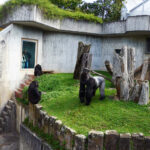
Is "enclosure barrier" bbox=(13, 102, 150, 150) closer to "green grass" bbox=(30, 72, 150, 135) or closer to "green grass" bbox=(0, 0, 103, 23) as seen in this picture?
"green grass" bbox=(30, 72, 150, 135)

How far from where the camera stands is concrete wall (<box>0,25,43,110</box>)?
8.26 m

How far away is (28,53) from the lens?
968 centimetres

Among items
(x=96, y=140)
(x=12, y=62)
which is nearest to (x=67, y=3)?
(x=12, y=62)

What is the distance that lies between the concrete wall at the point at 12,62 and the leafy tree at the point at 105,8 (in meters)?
7.49

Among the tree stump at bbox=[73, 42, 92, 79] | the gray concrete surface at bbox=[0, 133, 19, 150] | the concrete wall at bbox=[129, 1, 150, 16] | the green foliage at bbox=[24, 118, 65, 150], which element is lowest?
the gray concrete surface at bbox=[0, 133, 19, 150]

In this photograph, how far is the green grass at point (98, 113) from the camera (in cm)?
406

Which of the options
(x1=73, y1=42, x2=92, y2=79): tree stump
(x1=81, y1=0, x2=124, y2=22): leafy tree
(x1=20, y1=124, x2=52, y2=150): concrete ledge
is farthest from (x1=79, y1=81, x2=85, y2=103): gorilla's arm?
(x1=81, y1=0, x2=124, y2=22): leafy tree

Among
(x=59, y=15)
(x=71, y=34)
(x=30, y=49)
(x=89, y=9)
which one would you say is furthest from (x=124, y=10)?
(x=30, y=49)

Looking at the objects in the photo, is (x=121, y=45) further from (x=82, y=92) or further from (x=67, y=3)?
(x=82, y=92)

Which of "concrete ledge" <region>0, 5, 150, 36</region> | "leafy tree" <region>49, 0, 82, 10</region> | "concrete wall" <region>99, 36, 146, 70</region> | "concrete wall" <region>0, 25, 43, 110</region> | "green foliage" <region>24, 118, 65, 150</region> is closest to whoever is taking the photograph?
"green foliage" <region>24, 118, 65, 150</region>

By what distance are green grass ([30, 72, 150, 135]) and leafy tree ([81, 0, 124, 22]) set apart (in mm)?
10599

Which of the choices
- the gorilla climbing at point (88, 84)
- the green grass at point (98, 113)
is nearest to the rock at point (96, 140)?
the green grass at point (98, 113)

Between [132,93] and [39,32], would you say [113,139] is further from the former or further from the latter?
[39,32]

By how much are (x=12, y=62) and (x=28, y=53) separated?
4.52 ft
